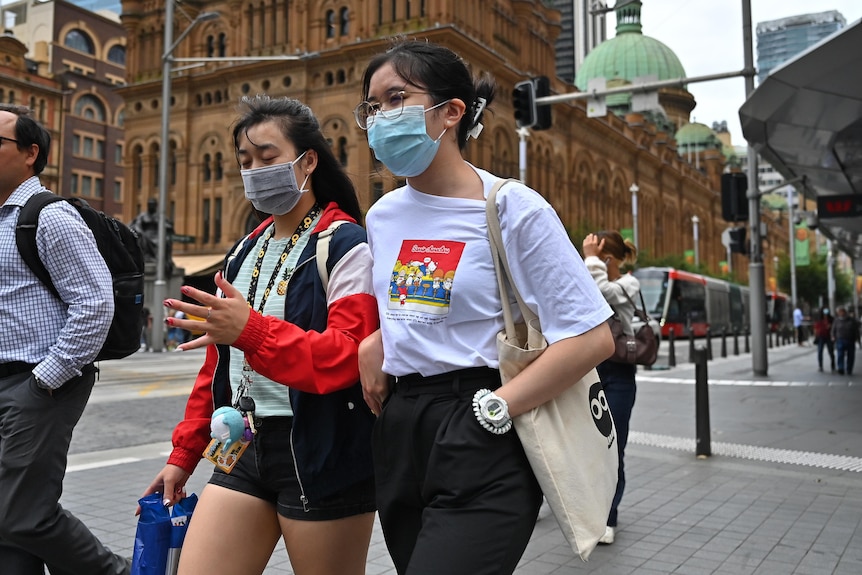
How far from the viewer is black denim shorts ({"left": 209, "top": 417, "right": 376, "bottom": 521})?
96.0 inches

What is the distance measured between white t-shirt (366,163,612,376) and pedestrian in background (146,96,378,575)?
0.79 feet

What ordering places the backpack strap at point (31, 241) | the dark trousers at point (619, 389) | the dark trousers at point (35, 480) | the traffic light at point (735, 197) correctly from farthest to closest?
1. the traffic light at point (735, 197)
2. the dark trousers at point (619, 389)
3. the backpack strap at point (31, 241)
4. the dark trousers at point (35, 480)

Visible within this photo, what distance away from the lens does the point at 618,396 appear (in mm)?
5297

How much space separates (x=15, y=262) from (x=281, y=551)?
253cm

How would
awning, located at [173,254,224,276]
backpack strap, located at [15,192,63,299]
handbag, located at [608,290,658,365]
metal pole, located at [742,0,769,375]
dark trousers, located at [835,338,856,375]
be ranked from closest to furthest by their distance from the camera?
backpack strap, located at [15,192,63,299] → handbag, located at [608,290,658,365] → metal pole, located at [742,0,769,375] → dark trousers, located at [835,338,856,375] → awning, located at [173,254,224,276]

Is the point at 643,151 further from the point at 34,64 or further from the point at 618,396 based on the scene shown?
the point at 618,396

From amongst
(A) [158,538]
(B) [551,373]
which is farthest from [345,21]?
(B) [551,373]

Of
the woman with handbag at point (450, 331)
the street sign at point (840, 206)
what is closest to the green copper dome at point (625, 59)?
the street sign at point (840, 206)

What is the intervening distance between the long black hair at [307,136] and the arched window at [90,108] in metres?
73.8

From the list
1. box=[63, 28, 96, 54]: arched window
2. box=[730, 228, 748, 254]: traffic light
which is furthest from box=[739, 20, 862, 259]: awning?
box=[63, 28, 96, 54]: arched window

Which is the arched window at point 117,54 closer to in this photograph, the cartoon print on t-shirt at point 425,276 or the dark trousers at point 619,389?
the dark trousers at point 619,389

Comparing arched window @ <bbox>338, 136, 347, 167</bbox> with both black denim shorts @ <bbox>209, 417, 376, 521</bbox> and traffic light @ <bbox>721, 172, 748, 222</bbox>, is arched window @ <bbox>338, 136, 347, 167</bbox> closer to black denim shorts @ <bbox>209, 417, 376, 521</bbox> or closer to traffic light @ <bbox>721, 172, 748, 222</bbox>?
traffic light @ <bbox>721, 172, 748, 222</bbox>

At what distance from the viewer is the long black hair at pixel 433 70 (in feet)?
7.43

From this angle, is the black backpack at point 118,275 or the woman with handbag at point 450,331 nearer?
the woman with handbag at point 450,331
